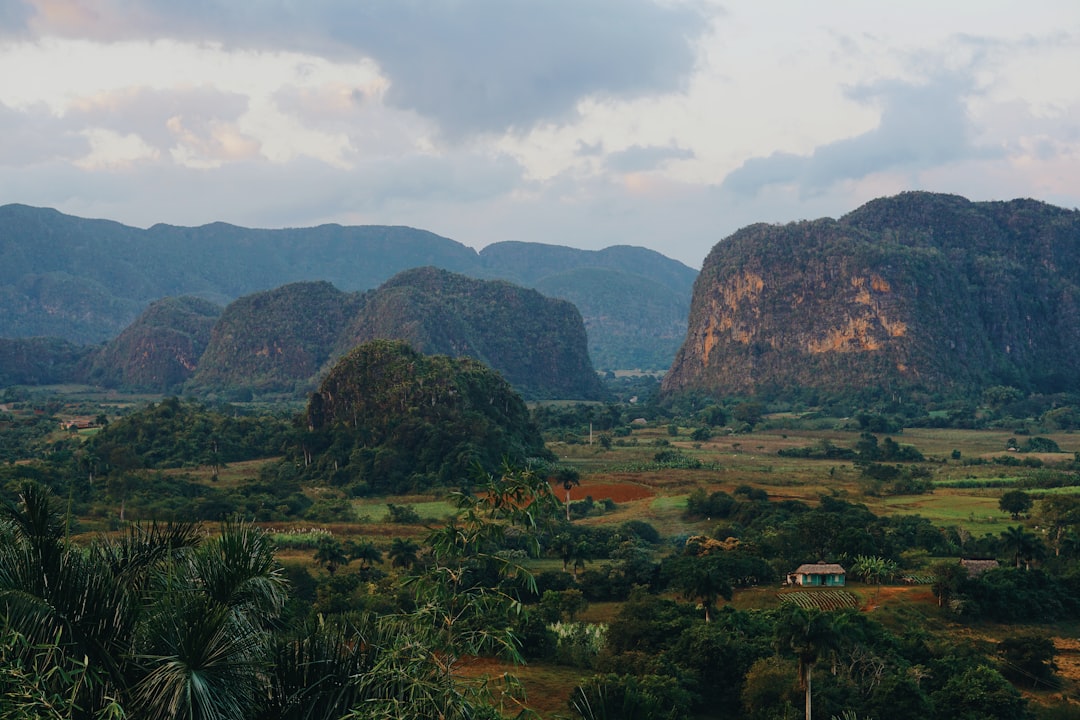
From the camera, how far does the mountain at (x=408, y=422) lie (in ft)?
235

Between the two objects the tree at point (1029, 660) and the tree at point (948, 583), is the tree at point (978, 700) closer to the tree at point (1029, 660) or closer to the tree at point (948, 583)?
the tree at point (1029, 660)

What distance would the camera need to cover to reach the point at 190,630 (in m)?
8.78

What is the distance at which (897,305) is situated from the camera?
15025 cm

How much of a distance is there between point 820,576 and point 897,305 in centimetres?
11930

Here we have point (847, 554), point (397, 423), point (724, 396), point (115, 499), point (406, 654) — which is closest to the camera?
point (406, 654)

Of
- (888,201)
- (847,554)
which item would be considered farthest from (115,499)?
(888,201)

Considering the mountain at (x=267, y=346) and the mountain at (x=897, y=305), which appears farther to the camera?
the mountain at (x=267, y=346)

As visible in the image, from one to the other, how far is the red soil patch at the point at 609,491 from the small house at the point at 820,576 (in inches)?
933

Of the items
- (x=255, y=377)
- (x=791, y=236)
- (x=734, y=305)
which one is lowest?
(x=255, y=377)

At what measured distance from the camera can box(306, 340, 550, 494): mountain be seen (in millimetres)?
71562

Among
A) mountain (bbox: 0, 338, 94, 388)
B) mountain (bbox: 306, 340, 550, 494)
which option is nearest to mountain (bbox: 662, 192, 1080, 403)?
mountain (bbox: 306, 340, 550, 494)

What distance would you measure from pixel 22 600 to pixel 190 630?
1647mm

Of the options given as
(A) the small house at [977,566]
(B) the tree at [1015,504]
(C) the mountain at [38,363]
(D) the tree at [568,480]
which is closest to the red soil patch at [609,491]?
(D) the tree at [568,480]

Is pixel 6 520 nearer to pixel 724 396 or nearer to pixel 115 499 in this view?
pixel 115 499
